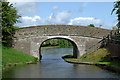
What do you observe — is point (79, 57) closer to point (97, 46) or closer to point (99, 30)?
point (97, 46)

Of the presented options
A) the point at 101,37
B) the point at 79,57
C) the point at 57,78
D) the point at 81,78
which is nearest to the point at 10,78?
the point at 57,78

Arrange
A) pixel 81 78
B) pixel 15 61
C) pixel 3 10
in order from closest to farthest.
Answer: pixel 81 78, pixel 15 61, pixel 3 10

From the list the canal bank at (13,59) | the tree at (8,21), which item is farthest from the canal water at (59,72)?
the tree at (8,21)

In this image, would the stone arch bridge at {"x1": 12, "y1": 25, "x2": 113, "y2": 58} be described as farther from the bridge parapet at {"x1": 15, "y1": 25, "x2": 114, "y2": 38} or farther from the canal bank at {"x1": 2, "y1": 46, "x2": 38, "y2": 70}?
the canal bank at {"x1": 2, "y1": 46, "x2": 38, "y2": 70}

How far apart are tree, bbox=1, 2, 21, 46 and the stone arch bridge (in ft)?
3.67

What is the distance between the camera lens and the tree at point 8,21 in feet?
81.8

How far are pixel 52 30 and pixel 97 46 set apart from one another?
6612 millimetres

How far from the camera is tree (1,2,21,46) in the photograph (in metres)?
24.9

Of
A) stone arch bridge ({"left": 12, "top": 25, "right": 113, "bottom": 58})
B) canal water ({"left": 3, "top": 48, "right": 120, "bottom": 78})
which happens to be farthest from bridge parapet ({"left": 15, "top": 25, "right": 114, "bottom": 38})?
canal water ({"left": 3, "top": 48, "right": 120, "bottom": 78})

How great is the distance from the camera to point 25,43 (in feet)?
91.2

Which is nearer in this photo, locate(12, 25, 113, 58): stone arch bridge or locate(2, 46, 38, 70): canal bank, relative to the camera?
locate(2, 46, 38, 70): canal bank

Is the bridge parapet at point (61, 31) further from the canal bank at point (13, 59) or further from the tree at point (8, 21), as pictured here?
the canal bank at point (13, 59)

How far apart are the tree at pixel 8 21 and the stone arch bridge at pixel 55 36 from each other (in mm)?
1119

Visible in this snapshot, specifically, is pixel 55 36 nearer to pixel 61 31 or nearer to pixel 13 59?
pixel 61 31
